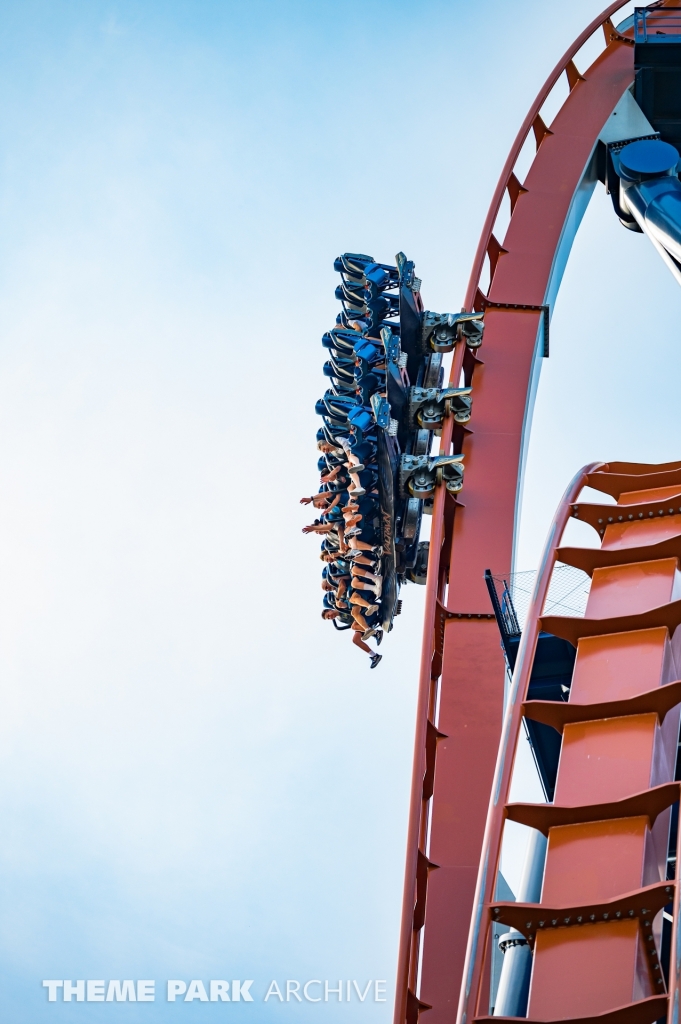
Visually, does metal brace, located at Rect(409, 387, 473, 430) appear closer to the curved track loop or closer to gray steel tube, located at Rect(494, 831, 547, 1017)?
gray steel tube, located at Rect(494, 831, 547, 1017)

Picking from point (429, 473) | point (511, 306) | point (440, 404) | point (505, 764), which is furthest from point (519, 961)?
point (511, 306)

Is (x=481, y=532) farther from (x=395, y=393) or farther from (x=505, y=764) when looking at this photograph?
(x=505, y=764)

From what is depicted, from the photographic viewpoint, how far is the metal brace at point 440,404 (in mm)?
14391

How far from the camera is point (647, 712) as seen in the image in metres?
7.89

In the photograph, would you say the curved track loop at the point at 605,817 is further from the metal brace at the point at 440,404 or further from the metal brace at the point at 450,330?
the metal brace at the point at 450,330

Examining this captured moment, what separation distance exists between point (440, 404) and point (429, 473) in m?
0.92

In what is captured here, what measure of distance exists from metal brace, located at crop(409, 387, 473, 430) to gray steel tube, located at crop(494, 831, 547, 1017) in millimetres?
4808

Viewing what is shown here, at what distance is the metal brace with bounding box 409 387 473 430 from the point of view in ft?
47.2

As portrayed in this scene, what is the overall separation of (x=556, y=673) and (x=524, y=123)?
938 centimetres

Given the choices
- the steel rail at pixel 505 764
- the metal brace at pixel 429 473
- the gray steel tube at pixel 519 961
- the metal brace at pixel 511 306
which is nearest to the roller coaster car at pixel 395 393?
the metal brace at pixel 429 473

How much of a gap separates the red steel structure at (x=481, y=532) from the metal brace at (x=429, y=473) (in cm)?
13

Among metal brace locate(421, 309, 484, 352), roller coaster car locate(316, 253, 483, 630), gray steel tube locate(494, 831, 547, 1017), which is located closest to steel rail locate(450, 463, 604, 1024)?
gray steel tube locate(494, 831, 547, 1017)

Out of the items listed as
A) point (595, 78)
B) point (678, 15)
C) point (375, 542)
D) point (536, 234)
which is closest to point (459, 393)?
point (375, 542)

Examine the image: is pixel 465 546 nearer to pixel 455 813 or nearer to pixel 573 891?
pixel 455 813
